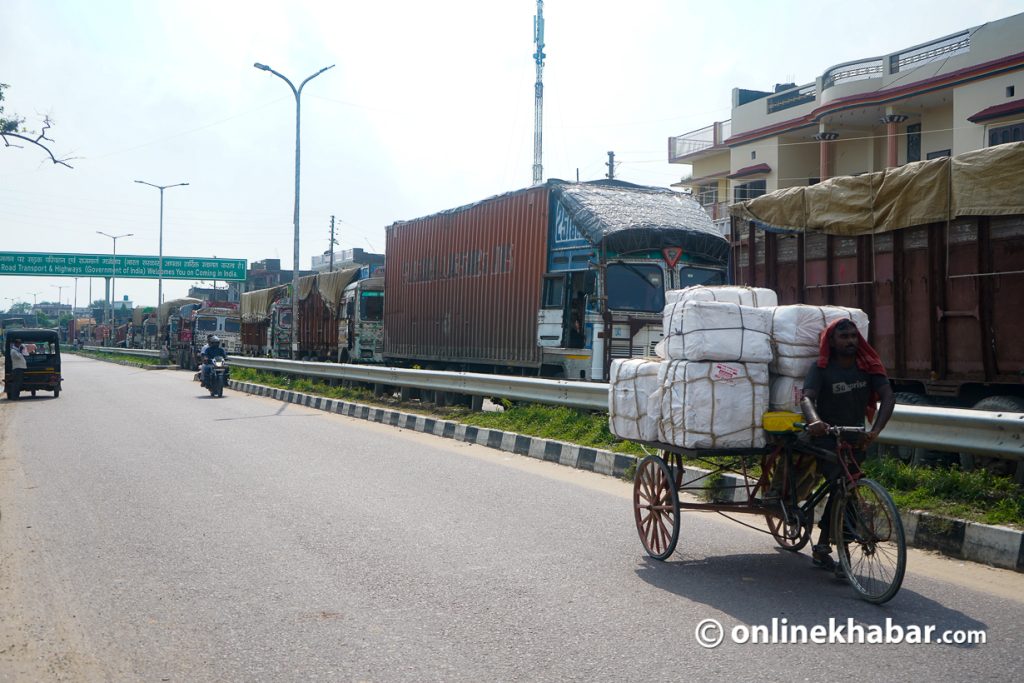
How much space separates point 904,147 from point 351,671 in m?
27.0

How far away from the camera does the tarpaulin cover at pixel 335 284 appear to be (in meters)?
26.6

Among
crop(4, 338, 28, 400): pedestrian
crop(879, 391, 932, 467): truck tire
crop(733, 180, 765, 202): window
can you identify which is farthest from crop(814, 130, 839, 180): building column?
crop(4, 338, 28, 400): pedestrian

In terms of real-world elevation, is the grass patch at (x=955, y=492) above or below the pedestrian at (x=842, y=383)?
below

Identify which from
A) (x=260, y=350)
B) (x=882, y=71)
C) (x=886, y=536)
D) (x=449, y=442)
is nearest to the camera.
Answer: (x=886, y=536)

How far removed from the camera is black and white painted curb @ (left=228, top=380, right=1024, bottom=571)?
18.5 ft

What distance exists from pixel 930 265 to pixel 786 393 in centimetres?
434

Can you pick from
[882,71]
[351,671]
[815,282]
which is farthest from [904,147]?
[351,671]

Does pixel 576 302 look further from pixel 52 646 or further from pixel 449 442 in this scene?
pixel 52 646

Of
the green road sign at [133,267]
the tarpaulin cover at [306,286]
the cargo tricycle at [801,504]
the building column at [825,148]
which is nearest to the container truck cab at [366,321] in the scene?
the tarpaulin cover at [306,286]

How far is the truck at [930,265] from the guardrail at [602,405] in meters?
0.86

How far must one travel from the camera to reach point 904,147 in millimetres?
27109

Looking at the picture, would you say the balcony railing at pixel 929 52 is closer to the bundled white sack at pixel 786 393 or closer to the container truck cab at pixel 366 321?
the container truck cab at pixel 366 321

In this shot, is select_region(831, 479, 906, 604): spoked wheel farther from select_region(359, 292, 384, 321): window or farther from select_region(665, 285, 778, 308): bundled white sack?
select_region(359, 292, 384, 321): window

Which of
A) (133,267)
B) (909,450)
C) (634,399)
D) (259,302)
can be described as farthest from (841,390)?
(133,267)
